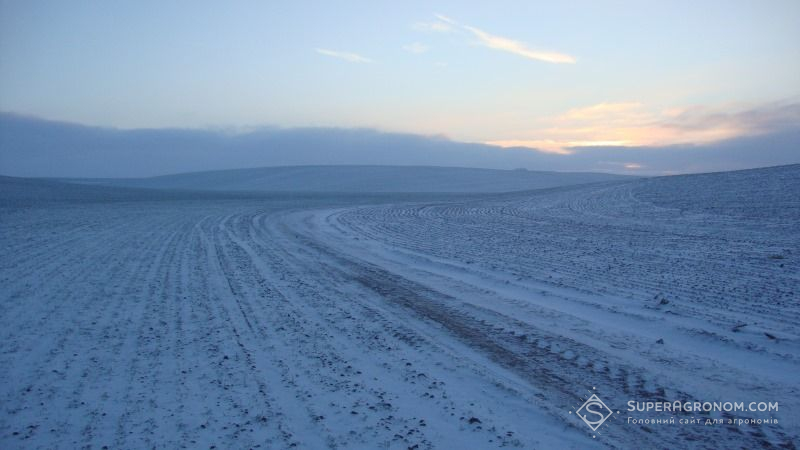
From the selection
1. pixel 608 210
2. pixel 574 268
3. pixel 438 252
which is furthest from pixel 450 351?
pixel 608 210

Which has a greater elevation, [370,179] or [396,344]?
[370,179]

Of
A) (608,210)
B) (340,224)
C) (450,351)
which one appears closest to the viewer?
(450,351)

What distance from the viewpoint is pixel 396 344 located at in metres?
6.48

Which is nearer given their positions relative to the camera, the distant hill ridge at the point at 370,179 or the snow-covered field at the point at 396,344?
the snow-covered field at the point at 396,344

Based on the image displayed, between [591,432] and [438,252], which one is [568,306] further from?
[438,252]

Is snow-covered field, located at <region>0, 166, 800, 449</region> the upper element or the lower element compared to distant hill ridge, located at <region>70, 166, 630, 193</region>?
lower

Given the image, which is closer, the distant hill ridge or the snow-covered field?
the snow-covered field

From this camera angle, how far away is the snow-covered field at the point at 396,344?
171 inches

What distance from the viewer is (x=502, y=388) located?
510 cm

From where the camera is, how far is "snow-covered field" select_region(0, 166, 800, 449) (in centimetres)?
435

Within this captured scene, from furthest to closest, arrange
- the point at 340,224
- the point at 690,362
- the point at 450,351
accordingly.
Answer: the point at 340,224, the point at 450,351, the point at 690,362

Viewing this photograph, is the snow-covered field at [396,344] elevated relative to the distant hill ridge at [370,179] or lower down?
lower down

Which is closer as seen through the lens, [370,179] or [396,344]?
[396,344]

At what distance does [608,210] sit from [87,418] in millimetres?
25396
